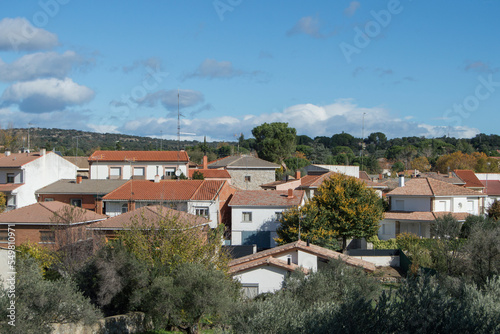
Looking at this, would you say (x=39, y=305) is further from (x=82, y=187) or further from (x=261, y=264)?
(x=82, y=187)

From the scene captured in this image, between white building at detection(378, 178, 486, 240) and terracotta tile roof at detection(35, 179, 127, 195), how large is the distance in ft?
78.4

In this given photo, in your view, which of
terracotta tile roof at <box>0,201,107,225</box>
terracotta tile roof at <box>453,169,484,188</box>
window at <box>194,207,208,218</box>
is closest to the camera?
terracotta tile roof at <box>0,201,107,225</box>

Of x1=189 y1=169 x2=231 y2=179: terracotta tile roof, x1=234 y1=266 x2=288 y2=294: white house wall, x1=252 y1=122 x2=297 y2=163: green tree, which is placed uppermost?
x1=252 y1=122 x2=297 y2=163: green tree


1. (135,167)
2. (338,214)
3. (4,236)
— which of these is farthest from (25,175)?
(338,214)

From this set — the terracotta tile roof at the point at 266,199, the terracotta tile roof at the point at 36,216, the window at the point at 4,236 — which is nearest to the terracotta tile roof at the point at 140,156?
the terracotta tile roof at the point at 266,199

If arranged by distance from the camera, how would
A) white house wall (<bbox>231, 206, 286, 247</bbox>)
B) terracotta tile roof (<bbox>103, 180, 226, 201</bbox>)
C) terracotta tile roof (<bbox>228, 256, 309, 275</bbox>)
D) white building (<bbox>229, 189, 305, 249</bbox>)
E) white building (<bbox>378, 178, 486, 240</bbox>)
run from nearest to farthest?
terracotta tile roof (<bbox>228, 256, 309, 275</bbox>) → terracotta tile roof (<bbox>103, 180, 226, 201</bbox>) → white building (<bbox>229, 189, 305, 249</bbox>) → white house wall (<bbox>231, 206, 286, 247</bbox>) → white building (<bbox>378, 178, 486, 240</bbox>)

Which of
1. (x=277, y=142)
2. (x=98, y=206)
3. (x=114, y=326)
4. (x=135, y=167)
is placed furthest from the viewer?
(x=277, y=142)

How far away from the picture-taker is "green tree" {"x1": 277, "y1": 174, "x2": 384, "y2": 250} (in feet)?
107

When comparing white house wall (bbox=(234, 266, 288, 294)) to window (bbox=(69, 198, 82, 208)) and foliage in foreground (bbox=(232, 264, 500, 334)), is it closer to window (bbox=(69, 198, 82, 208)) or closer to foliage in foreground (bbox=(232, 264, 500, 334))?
foliage in foreground (bbox=(232, 264, 500, 334))

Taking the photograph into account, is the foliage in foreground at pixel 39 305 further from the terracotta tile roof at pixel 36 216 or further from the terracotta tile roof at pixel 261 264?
the terracotta tile roof at pixel 36 216

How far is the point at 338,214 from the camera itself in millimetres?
33906

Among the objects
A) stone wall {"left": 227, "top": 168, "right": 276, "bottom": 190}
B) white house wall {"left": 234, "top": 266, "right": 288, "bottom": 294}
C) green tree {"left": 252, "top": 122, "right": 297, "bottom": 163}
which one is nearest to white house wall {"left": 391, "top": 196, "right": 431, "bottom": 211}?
stone wall {"left": 227, "top": 168, "right": 276, "bottom": 190}

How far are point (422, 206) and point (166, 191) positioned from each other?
22250 millimetres

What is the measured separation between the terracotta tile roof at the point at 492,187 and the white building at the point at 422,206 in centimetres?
1228
